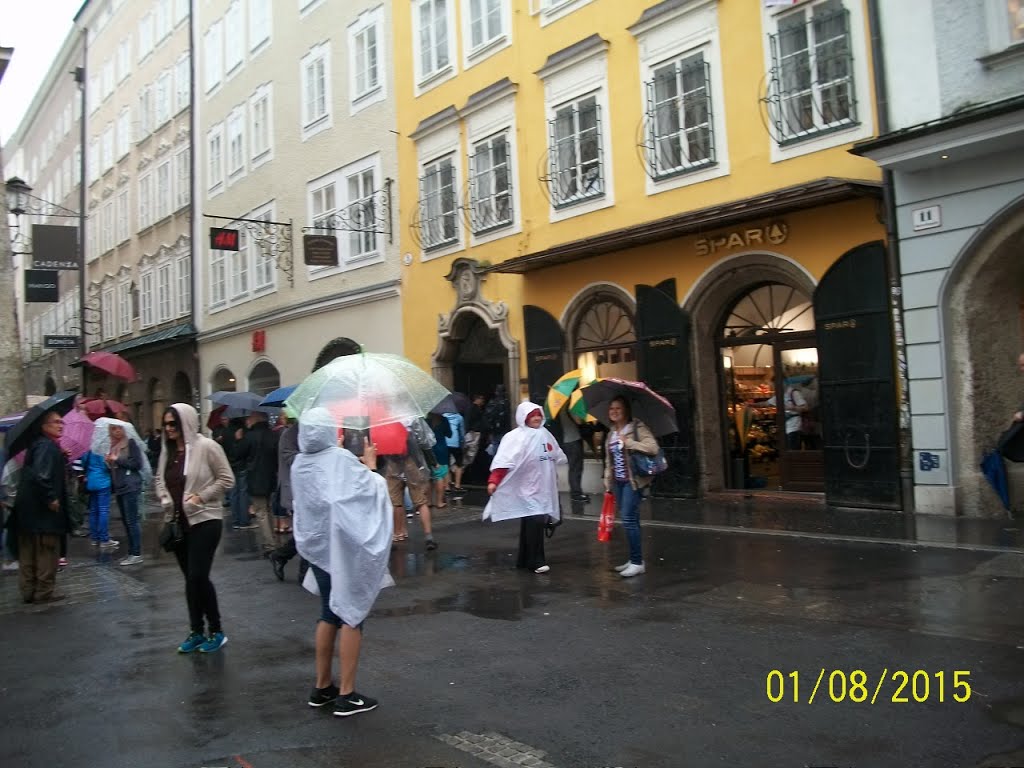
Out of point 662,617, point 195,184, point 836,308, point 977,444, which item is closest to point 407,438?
point 662,617

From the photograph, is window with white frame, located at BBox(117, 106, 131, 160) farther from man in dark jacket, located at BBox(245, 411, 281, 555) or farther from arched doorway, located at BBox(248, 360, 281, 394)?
man in dark jacket, located at BBox(245, 411, 281, 555)

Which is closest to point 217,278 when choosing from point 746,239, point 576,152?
point 576,152

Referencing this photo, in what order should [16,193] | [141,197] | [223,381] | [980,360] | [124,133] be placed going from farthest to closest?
[124,133] → [141,197] → [223,381] → [16,193] → [980,360]

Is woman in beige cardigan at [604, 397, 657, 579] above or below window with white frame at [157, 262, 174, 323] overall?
below

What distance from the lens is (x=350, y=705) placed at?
16.7 feet

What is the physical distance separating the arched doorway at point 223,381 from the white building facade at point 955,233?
73.8 feet

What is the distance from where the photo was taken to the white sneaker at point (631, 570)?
28.3 ft

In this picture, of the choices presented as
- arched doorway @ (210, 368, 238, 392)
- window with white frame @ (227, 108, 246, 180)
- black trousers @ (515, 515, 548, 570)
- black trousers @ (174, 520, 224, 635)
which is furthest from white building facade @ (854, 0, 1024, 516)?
→ arched doorway @ (210, 368, 238, 392)

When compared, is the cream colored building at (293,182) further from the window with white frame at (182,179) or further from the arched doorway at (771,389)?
the arched doorway at (771,389)

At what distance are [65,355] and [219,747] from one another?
46.5 metres

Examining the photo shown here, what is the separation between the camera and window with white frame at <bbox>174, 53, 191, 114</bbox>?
32.7 metres

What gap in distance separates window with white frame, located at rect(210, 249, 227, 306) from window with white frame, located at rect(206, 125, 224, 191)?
2.15m

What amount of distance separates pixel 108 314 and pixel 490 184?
27645 mm

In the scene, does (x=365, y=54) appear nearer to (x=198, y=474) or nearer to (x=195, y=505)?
(x=198, y=474)
